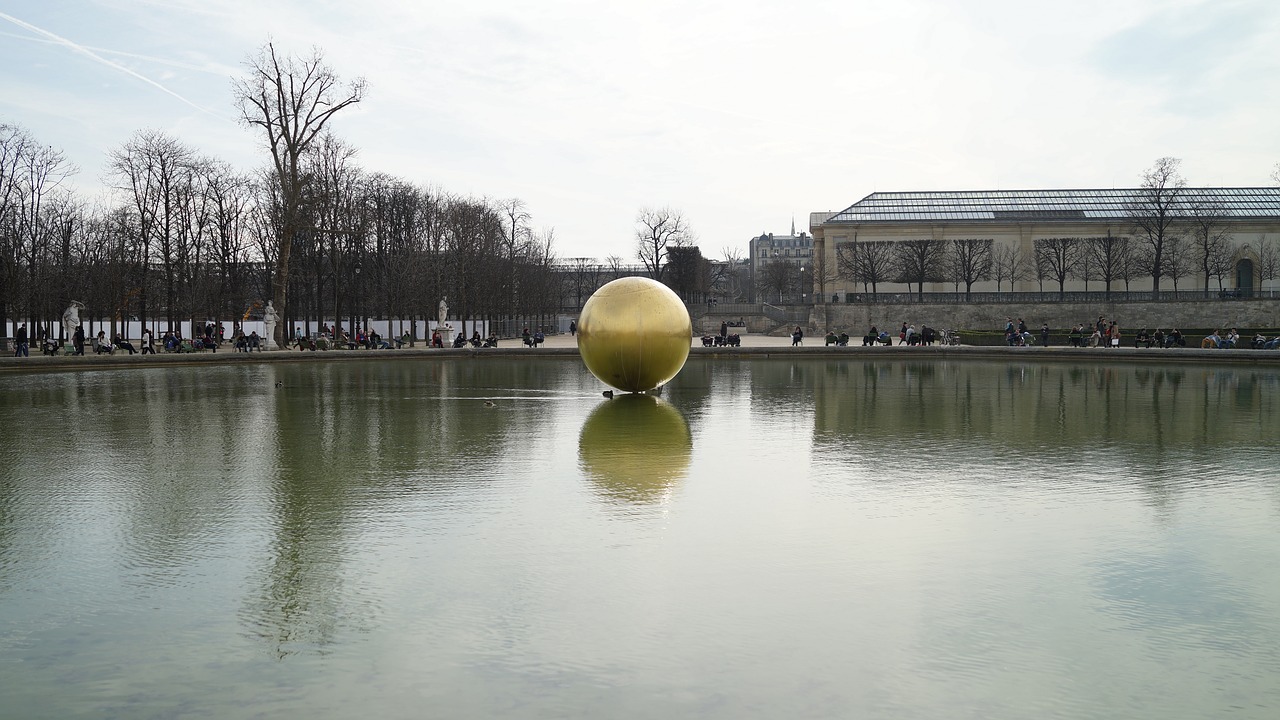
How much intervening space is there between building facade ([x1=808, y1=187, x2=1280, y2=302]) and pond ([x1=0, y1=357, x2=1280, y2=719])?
69.1 metres

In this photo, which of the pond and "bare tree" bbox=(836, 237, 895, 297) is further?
"bare tree" bbox=(836, 237, 895, 297)

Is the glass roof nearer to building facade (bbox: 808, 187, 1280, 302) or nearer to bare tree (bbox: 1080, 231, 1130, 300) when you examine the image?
building facade (bbox: 808, 187, 1280, 302)

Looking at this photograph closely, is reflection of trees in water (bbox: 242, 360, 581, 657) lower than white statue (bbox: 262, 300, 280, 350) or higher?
lower

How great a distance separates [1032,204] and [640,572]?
92654 millimetres

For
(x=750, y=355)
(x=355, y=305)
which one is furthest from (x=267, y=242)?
(x=750, y=355)

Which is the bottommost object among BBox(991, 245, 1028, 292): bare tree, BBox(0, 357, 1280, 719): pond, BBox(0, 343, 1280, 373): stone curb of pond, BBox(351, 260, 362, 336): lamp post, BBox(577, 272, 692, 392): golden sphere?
BBox(0, 357, 1280, 719): pond

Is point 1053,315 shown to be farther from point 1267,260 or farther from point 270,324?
point 270,324

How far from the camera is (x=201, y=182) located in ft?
188

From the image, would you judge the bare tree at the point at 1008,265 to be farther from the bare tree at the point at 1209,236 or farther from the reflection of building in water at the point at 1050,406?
the reflection of building in water at the point at 1050,406

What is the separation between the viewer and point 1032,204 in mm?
90312

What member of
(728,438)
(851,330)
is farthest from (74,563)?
(851,330)

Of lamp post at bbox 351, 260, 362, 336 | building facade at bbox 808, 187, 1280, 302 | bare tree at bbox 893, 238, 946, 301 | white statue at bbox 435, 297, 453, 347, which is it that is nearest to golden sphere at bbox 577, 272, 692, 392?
white statue at bbox 435, 297, 453, 347

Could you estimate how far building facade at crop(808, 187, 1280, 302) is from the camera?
8019 centimetres

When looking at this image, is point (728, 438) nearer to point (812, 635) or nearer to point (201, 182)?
point (812, 635)
